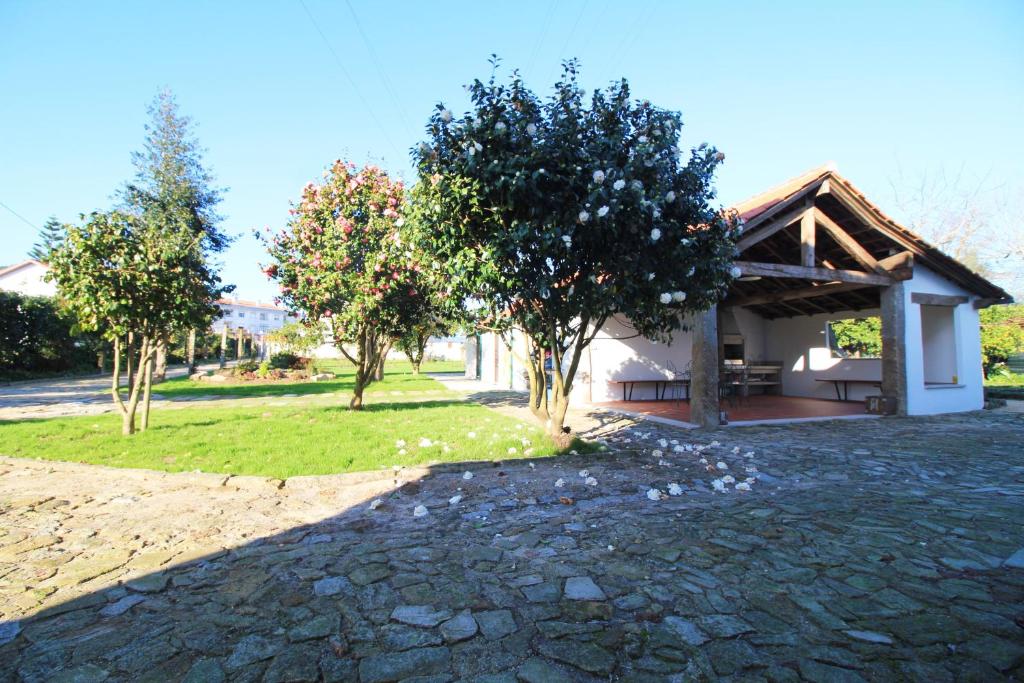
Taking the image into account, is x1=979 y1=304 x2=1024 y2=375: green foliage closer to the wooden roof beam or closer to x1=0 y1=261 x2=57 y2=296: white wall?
the wooden roof beam

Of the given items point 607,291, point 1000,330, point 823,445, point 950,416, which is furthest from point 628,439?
point 1000,330

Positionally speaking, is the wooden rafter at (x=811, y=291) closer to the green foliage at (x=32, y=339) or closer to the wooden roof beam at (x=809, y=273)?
the wooden roof beam at (x=809, y=273)

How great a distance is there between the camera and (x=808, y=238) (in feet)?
30.8

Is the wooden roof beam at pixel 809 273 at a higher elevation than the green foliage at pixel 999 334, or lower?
higher

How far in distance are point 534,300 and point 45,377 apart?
84.1ft

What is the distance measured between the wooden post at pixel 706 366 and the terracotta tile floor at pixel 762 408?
82cm

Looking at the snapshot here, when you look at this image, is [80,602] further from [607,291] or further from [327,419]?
[327,419]

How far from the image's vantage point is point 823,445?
711cm

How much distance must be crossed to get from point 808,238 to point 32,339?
95.3 feet

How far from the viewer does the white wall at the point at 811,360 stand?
523 inches

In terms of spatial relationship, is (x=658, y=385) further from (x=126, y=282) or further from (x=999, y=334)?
(x=999, y=334)

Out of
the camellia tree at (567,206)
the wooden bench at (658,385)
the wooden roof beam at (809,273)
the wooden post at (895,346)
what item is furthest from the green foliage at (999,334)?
the camellia tree at (567,206)

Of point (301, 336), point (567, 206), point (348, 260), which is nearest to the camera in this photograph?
point (567, 206)

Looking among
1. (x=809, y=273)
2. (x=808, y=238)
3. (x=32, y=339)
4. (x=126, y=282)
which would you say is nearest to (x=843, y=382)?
(x=809, y=273)
